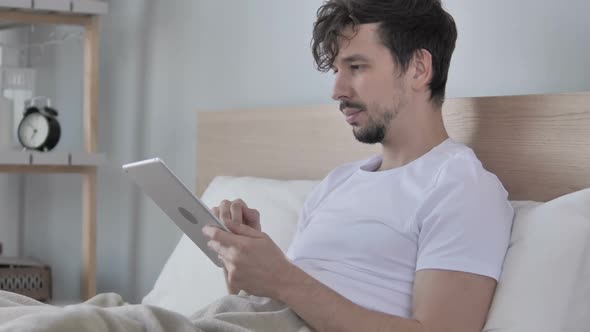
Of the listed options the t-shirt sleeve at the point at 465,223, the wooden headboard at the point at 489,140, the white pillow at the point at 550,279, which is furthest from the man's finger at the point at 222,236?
the wooden headboard at the point at 489,140

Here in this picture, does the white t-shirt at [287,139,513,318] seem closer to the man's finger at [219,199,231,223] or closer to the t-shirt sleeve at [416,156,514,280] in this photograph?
the t-shirt sleeve at [416,156,514,280]

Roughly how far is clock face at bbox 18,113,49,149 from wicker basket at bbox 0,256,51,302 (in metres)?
0.36

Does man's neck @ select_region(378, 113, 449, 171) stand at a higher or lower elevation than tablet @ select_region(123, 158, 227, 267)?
higher

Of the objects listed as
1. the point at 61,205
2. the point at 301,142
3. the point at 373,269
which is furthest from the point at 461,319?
the point at 61,205

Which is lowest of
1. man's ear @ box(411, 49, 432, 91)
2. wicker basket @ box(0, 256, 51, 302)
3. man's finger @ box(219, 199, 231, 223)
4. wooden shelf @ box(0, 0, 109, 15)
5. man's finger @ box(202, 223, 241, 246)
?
wicker basket @ box(0, 256, 51, 302)

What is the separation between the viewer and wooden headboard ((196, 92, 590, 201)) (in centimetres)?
146

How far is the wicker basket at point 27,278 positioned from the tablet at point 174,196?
1442 millimetres

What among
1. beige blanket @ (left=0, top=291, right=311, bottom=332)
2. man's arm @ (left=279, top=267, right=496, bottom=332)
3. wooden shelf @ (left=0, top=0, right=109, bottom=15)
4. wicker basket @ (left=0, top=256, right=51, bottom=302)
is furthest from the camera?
wicker basket @ (left=0, top=256, right=51, bottom=302)

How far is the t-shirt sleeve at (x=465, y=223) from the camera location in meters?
1.30

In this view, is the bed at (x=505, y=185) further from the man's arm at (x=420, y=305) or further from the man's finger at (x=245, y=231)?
the man's finger at (x=245, y=231)

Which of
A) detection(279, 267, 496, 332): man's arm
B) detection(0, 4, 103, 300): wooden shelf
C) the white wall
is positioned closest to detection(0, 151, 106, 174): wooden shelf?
detection(0, 4, 103, 300): wooden shelf

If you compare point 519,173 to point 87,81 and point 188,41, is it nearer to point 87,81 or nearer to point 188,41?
point 188,41

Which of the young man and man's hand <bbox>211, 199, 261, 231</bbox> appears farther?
man's hand <bbox>211, 199, 261, 231</bbox>

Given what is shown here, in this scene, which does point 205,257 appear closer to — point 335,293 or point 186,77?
point 335,293
